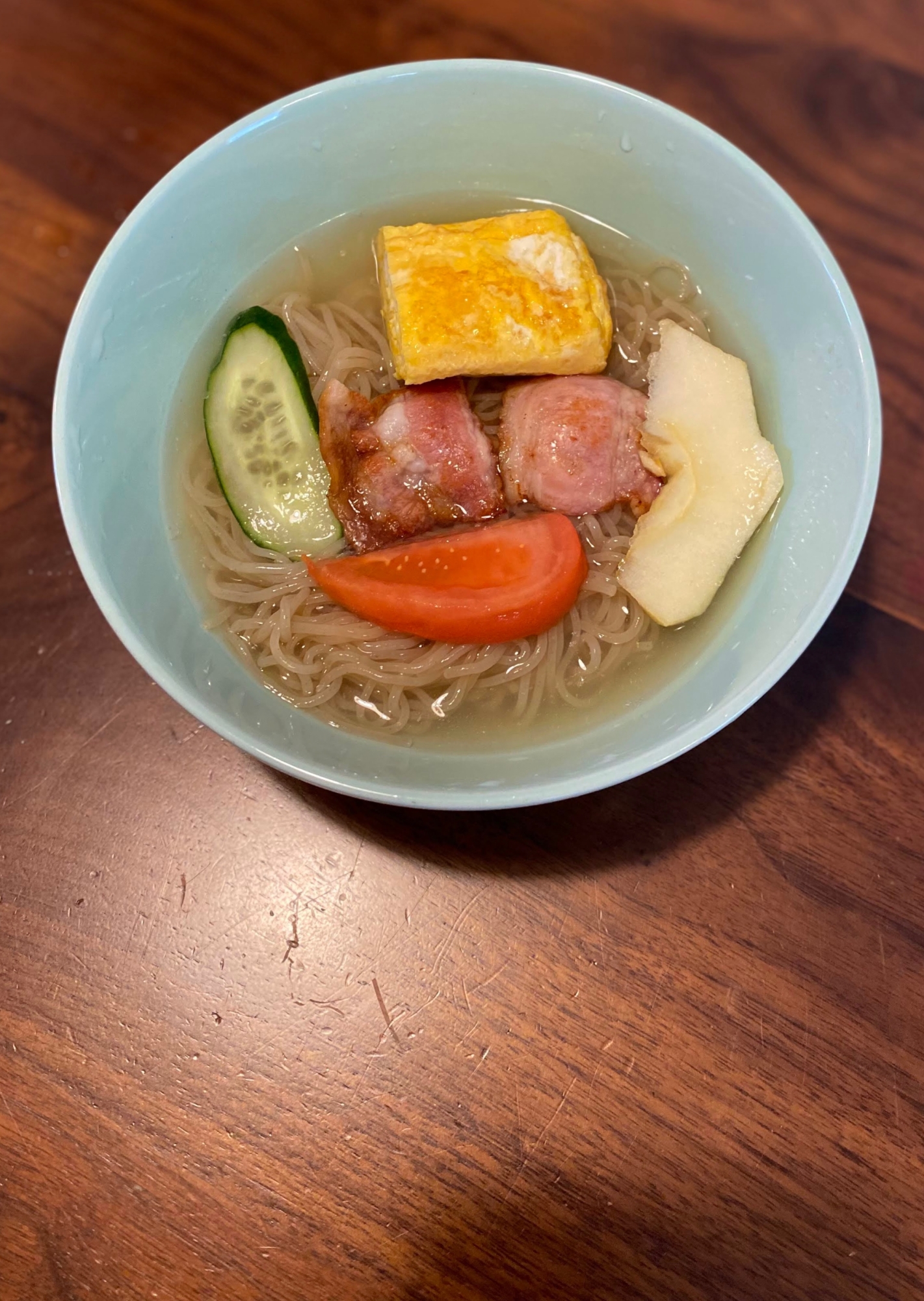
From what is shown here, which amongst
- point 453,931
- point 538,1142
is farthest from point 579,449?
point 538,1142

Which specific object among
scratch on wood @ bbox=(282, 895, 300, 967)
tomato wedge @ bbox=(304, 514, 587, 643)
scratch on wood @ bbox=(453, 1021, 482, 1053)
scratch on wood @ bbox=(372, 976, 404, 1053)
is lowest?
scratch on wood @ bbox=(282, 895, 300, 967)

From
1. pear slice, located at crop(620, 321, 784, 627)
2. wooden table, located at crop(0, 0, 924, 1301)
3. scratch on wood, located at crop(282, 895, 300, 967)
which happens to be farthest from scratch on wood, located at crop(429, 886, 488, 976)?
pear slice, located at crop(620, 321, 784, 627)

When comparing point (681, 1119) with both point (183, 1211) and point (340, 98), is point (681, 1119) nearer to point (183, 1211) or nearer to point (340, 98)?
point (183, 1211)

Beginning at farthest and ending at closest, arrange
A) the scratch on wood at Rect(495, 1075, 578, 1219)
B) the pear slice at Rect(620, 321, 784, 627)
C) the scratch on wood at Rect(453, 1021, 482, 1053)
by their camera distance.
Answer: the pear slice at Rect(620, 321, 784, 627) → the scratch on wood at Rect(453, 1021, 482, 1053) → the scratch on wood at Rect(495, 1075, 578, 1219)

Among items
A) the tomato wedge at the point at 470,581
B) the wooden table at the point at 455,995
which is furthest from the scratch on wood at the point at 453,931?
the tomato wedge at the point at 470,581

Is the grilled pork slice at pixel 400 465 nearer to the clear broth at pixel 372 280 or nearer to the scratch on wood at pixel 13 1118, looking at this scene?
the clear broth at pixel 372 280

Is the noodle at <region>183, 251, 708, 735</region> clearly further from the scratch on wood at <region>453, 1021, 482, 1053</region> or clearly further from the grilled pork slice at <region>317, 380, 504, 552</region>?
the scratch on wood at <region>453, 1021, 482, 1053</region>

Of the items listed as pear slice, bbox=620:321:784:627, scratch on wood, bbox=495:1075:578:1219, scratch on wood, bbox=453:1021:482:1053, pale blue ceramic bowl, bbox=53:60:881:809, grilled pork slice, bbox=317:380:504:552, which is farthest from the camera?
grilled pork slice, bbox=317:380:504:552

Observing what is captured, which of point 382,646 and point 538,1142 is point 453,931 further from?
point 382,646
